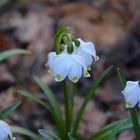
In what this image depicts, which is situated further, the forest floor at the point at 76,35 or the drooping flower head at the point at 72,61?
the forest floor at the point at 76,35

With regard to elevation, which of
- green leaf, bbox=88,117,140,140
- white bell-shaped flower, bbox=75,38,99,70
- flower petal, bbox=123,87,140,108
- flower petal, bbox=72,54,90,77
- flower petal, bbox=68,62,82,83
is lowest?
green leaf, bbox=88,117,140,140

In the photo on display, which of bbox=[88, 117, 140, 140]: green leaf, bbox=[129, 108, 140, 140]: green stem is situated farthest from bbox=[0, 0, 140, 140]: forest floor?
bbox=[129, 108, 140, 140]: green stem

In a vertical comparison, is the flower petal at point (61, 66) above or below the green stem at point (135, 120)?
above

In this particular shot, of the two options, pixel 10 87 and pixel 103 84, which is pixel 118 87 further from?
pixel 10 87

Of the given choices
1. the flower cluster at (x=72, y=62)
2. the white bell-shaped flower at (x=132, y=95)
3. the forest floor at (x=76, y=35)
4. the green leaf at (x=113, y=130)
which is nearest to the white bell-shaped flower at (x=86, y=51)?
Result: the flower cluster at (x=72, y=62)

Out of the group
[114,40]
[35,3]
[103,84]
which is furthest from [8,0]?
[103,84]

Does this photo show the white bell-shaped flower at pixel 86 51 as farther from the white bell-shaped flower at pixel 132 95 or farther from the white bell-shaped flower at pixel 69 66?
the white bell-shaped flower at pixel 132 95

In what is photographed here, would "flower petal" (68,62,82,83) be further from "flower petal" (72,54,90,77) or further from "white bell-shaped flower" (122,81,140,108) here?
"white bell-shaped flower" (122,81,140,108)

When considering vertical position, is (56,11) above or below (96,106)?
above

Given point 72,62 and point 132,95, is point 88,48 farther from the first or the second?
point 132,95
